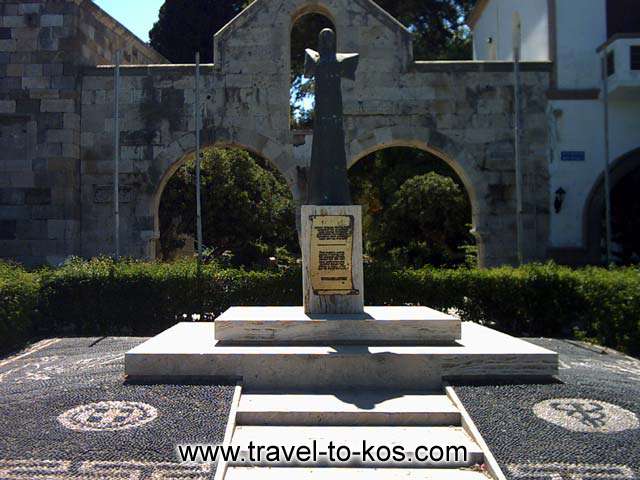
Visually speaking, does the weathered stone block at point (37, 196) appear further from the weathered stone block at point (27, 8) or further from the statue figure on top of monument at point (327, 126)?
the statue figure on top of monument at point (327, 126)

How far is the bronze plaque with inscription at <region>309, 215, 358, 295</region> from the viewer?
796 centimetres

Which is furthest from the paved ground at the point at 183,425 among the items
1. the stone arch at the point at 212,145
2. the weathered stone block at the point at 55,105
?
the weathered stone block at the point at 55,105

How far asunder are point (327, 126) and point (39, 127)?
8530 millimetres

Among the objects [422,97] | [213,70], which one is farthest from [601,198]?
[213,70]

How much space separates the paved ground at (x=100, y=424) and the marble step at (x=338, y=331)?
3.35 feet

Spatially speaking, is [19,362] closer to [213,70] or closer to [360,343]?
[360,343]

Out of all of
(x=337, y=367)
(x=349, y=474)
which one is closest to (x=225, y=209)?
(x=337, y=367)

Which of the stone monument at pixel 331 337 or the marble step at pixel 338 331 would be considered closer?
the stone monument at pixel 331 337

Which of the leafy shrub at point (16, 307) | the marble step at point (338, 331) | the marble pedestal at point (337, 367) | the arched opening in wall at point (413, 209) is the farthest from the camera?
the arched opening in wall at point (413, 209)

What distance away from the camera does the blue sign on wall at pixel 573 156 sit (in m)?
14.5

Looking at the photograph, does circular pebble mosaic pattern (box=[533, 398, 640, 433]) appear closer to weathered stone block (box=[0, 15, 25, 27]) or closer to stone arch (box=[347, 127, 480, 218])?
stone arch (box=[347, 127, 480, 218])

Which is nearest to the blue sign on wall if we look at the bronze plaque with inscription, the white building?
the white building

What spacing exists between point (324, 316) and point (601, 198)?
9.20 meters

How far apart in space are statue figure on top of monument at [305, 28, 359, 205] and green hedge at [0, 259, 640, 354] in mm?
3112
